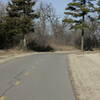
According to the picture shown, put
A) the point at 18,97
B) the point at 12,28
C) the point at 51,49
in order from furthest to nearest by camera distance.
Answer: the point at 51,49 → the point at 12,28 → the point at 18,97

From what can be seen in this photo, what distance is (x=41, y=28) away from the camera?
79.2m

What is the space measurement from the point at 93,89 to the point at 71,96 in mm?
1665

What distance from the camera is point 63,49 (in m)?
69.4

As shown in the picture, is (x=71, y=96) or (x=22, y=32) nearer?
(x=71, y=96)

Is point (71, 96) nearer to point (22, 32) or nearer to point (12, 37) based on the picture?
point (22, 32)

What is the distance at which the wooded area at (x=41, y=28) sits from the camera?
52403 mm

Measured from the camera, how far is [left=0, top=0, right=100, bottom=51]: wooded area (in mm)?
52403

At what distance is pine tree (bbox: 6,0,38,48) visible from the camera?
51969 millimetres

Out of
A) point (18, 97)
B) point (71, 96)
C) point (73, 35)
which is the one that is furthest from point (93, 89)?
point (73, 35)

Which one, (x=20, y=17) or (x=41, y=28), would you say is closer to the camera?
(x=20, y=17)

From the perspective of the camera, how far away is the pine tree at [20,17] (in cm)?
5197

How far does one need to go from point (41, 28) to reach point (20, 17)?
83.9ft

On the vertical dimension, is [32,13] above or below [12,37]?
above

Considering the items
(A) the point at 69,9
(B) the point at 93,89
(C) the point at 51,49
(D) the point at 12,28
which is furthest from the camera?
(C) the point at 51,49
